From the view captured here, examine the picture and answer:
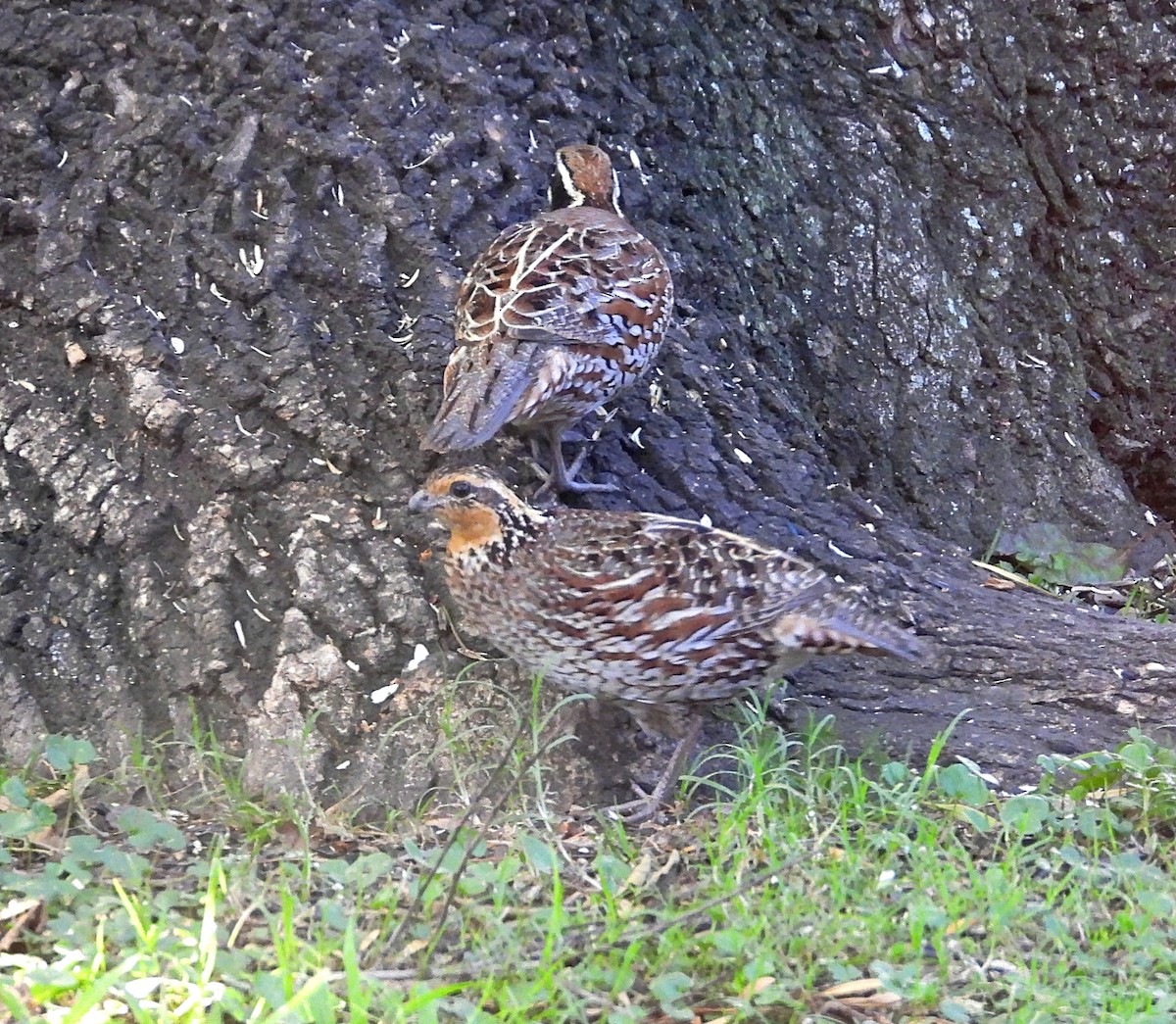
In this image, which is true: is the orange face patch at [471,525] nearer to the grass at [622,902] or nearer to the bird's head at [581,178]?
the grass at [622,902]

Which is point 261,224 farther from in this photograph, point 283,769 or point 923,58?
point 923,58

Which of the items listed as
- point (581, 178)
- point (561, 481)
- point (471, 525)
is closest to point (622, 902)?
point (471, 525)

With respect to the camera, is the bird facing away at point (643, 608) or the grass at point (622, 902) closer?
the grass at point (622, 902)

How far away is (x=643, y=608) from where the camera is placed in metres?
3.62

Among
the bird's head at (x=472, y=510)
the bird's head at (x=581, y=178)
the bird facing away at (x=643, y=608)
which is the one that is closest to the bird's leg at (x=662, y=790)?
the bird facing away at (x=643, y=608)

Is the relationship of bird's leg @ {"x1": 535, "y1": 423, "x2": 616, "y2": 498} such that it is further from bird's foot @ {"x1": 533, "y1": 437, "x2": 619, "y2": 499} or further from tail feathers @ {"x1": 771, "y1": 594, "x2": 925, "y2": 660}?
tail feathers @ {"x1": 771, "y1": 594, "x2": 925, "y2": 660}

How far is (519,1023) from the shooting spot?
2.63 meters

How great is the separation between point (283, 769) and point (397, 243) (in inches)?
58.2

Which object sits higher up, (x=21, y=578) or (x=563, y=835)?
(x=21, y=578)

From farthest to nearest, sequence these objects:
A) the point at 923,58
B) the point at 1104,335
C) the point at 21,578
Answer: the point at 1104,335 < the point at 923,58 < the point at 21,578

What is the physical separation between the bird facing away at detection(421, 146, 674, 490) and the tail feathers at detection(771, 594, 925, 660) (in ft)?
2.66

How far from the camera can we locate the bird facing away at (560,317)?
390cm

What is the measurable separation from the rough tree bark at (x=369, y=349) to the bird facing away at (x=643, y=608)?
0.71 ft

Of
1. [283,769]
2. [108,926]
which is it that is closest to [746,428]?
[283,769]
